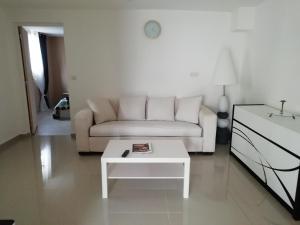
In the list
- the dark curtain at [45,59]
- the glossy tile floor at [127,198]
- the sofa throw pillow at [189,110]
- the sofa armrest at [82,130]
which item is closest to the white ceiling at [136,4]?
the sofa throw pillow at [189,110]

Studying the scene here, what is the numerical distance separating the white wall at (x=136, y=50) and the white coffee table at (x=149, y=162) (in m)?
1.65

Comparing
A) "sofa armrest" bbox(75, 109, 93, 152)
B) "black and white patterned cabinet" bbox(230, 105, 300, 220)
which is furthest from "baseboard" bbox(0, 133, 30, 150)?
"black and white patterned cabinet" bbox(230, 105, 300, 220)

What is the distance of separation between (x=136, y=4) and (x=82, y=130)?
2.12 metres

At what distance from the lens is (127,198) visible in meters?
2.22

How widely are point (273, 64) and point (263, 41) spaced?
18.5 inches

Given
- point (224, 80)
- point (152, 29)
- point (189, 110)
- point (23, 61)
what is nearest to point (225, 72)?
point (224, 80)

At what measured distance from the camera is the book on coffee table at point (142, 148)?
2322mm

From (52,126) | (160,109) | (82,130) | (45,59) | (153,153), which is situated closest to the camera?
(153,153)

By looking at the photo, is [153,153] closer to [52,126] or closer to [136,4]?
[136,4]

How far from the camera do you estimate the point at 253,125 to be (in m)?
2.62

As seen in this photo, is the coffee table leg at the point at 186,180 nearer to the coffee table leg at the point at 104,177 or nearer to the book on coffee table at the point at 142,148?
the book on coffee table at the point at 142,148

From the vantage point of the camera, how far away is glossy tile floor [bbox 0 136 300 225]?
192cm

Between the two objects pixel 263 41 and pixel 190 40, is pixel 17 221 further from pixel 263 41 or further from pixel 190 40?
pixel 263 41

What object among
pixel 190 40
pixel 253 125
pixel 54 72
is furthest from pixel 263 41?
pixel 54 72
